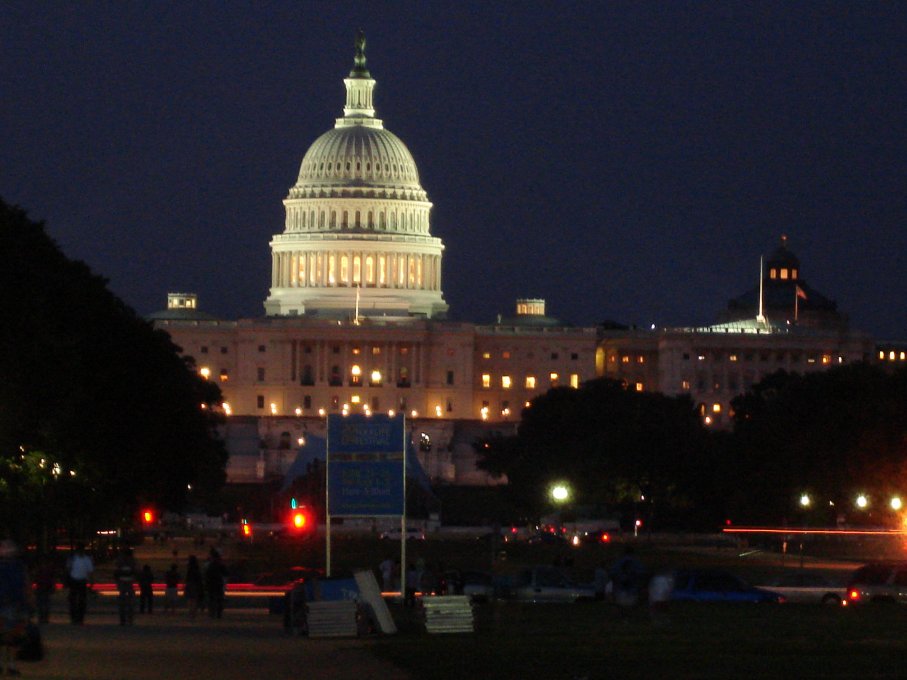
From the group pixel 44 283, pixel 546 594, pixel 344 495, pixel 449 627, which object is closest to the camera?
pixel 449 627

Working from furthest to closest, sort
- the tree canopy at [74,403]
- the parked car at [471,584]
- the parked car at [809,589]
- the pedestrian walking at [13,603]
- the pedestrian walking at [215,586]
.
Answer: the tree canopy at [74,403] < the parked car at [471,584] < the parked car at [809,589] < the pedestrian walking at [215,586] < the pedestrian walking at [13,603]

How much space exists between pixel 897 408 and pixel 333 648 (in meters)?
59.5

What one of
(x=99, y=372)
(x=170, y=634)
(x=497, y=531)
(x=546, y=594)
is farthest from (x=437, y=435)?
(x=170, y=634)

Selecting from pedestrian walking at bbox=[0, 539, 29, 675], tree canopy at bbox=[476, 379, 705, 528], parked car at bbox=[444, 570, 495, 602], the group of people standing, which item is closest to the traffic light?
tree canopy at bbox=[476, 379, 705, 528]

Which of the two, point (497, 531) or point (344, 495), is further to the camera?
point (497, 531)

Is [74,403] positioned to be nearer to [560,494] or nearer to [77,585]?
[77,585]

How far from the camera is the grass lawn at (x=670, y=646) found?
3656 centimetres

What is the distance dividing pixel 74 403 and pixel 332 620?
24746 millimetres

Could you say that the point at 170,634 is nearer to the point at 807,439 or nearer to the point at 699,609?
the point at 699,609

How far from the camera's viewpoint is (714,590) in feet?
180

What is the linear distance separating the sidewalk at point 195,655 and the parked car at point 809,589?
1343 cm

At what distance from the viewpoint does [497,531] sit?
4660 inches

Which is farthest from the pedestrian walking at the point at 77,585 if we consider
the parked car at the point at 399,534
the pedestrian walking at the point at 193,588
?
the parked car at the point at 399,534

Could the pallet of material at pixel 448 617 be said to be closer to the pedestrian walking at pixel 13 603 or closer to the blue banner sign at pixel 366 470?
the blue banner sign at pixel 366 470
